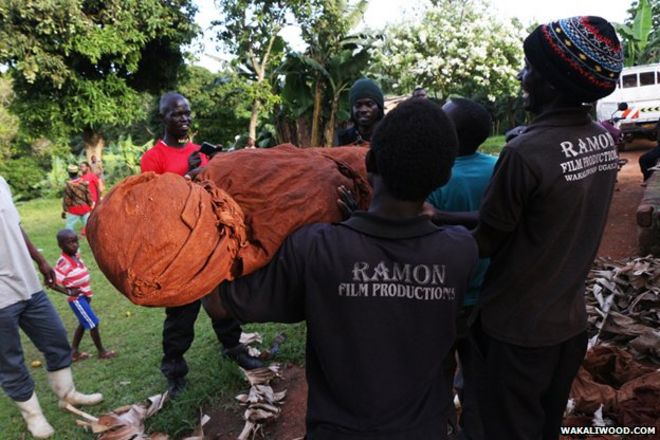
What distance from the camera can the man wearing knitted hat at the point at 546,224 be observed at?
1.61 metres

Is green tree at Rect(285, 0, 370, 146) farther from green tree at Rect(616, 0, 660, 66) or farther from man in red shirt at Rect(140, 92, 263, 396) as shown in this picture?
green tree at Rect(616, 0, 660, 66)

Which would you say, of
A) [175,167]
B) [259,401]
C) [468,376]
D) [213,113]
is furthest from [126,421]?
[213,113]

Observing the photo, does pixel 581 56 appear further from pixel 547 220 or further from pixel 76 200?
pixel 76 200

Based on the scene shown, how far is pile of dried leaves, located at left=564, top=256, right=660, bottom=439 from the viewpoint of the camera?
8.54 ft

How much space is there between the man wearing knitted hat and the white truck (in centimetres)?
1217

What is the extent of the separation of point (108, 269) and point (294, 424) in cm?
240

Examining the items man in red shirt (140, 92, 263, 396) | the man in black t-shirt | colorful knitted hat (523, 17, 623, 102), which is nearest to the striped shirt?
man in red shirt (140, 92, 263, 396)

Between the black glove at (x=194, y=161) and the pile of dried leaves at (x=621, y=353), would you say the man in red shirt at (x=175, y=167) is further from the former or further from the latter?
the pile of dried leaves at (x=621, y=353)

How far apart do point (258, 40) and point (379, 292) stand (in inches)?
489

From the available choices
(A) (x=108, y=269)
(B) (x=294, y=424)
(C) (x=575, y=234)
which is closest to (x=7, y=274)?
(B) (x=294, y=424)

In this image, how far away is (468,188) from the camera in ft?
7.02

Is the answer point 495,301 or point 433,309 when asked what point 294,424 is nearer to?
point 495,301

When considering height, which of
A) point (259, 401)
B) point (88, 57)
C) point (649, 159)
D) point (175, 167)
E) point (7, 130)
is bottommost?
point (259, 401)

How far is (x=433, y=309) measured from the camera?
4.25ft
